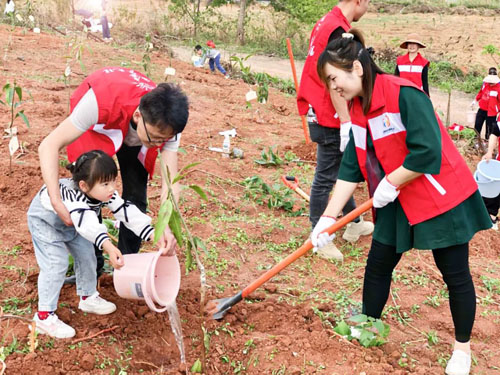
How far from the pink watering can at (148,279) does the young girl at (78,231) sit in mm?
53

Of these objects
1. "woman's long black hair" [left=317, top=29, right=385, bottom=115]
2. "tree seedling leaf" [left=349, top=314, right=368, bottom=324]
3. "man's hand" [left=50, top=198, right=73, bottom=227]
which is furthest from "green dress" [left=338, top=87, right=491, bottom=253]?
"man's hand" [left=50, top=198, right=73, bottom=227]

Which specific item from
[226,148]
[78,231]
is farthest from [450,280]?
[226,148]

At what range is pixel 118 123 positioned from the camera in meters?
2.29

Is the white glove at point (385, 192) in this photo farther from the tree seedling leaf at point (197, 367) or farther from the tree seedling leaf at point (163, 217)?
the tree seedling leaf at point (197, 367)

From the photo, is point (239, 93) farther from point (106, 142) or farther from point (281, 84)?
point (106, 142)

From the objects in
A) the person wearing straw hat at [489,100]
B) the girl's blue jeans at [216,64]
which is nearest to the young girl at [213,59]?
the girl's blue jeans at [216,64]

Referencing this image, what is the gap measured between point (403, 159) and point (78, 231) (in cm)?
135

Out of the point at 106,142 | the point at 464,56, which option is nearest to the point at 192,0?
the point at 464,56

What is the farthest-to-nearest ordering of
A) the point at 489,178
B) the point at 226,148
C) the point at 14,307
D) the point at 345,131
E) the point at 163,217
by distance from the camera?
the point at 226,148 < the point at 489,178 < the point at 345,131 < the point at 14,307 < the point at 163,217

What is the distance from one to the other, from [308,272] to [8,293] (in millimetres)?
1649

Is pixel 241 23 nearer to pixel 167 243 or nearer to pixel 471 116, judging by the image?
pixel 471 116

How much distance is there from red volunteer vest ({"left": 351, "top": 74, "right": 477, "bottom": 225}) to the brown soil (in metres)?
0.70

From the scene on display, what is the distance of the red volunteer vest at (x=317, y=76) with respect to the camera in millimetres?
2951

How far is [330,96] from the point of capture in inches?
117
